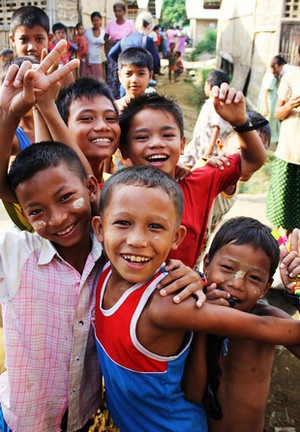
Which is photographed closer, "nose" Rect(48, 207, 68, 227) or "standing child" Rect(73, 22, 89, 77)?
"nose" Rect(48, 207, 68, 227)

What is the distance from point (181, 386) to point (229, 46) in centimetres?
1469

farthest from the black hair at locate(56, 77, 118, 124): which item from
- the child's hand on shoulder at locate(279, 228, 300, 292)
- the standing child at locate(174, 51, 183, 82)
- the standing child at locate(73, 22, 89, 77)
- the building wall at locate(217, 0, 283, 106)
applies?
the standing child at locate(174, 51, 183, 82)

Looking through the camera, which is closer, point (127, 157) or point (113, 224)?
point (113, 224)

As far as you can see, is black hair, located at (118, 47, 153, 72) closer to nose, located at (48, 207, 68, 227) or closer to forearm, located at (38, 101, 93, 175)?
forearm, located at (38, 101, 93, 175)

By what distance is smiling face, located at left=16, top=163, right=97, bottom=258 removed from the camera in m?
1.39

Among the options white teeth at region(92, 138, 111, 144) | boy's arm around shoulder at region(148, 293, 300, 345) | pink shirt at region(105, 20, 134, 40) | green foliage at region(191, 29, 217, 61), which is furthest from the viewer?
green foliage at region(191, 29, 217, 61)

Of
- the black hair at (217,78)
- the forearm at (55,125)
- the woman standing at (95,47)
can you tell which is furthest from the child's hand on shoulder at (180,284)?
the woman standing at (95,47)

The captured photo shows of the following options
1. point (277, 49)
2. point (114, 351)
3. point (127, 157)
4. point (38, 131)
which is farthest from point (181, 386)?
point (277, 49)

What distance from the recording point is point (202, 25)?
28.0 metres

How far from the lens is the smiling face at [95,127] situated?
72.1 inches

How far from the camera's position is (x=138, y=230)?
1.25 meters

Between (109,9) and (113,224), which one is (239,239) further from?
(109,9)

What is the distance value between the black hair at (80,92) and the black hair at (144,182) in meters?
0.70

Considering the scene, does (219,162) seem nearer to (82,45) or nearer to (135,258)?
(135,258)
